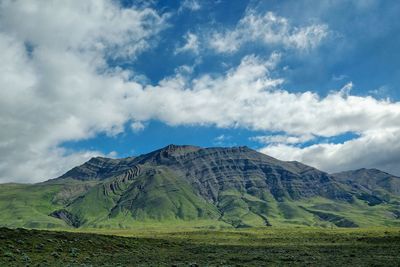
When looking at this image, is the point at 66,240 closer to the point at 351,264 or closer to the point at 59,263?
the point at 59,263

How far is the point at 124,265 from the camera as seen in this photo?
3875 cm

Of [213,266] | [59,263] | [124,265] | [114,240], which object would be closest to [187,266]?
[213,266]

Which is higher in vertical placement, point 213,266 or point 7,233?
point 7,233

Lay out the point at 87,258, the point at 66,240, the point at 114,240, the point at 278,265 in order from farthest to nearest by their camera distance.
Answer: the point at 114,240, the point at 66,240, the point at 87,258, the point at 278,265

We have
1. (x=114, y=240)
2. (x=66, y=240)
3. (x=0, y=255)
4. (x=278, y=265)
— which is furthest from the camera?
(x=114, y=240)

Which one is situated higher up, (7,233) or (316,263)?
(7,233)

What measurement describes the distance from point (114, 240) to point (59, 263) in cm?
Result: 2343

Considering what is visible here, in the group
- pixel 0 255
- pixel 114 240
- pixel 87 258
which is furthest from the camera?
pixel 114 240

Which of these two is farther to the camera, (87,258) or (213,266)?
(87,258)

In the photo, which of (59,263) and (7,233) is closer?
(59,263)

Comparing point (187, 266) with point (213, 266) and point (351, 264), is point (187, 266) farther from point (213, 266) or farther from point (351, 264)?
point (351, 264)

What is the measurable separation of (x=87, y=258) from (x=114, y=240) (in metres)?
17.6

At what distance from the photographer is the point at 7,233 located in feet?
155

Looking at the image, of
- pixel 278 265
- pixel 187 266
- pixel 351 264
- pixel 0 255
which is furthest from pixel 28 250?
pixel 351 264
